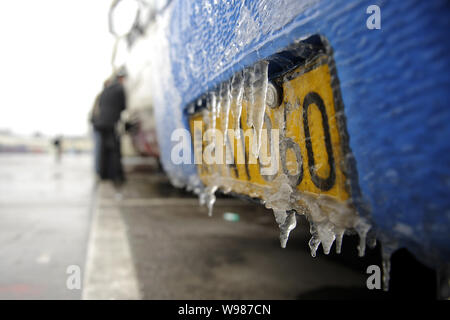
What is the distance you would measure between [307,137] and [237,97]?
273 mm

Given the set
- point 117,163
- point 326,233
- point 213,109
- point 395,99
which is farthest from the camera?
point 117,163

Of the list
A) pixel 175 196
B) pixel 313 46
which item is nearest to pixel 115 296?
pixel 313 46

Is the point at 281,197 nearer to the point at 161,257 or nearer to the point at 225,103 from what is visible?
the point at 225,103

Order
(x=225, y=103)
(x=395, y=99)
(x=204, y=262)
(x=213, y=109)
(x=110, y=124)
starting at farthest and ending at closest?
1. (x=110, y=124)
2. (x=204, y=262)
3. (x=213, y=109)
4. (x=225, y=103)
5. (x=395, y=99)

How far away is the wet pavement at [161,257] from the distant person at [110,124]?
179cm

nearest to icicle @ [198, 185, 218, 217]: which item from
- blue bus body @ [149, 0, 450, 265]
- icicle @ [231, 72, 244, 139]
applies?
icicle @ [231, 72, 244, 139]

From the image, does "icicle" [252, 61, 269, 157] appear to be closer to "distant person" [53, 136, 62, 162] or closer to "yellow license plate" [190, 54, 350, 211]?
"yellow license plate" [190, 54, 350, 211]

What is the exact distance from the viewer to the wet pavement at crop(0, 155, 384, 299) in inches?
61.5

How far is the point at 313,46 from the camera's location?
0.64 meters

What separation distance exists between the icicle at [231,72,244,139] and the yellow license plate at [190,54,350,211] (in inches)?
0.6

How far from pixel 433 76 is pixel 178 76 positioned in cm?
106

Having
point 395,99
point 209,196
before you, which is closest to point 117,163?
point 209,196

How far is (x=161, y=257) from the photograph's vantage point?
6.59 feet

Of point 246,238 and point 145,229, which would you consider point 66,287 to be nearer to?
point 145,229
